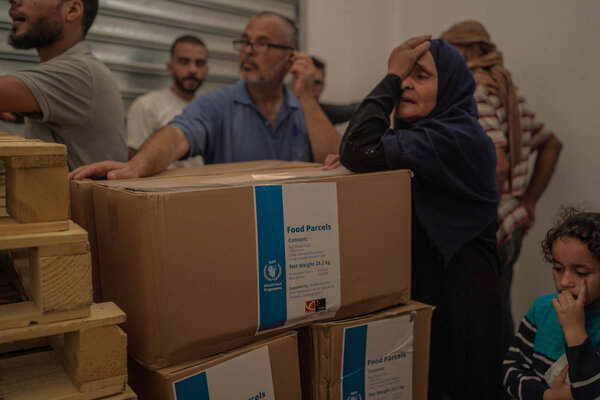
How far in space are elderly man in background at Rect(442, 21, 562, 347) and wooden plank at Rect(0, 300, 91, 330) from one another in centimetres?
198

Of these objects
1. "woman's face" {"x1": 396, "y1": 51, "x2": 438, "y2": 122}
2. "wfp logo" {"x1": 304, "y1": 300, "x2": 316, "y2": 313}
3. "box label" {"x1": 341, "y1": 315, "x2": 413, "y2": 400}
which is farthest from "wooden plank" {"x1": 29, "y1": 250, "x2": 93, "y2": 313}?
"woman's face" {"x1": 396, "y1": 51, "x2": 438, "y2": 122}

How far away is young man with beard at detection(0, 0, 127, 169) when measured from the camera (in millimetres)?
1568

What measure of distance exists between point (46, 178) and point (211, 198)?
306mm

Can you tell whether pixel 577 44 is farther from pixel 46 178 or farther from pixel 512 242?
pixel 46 178

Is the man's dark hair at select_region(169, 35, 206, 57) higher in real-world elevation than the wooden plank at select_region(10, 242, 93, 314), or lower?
higher

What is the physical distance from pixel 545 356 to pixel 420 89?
793 millimetres

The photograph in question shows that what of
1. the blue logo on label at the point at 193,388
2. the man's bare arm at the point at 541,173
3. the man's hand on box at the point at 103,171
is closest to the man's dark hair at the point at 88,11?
the man's hand on box at the point at 103,171

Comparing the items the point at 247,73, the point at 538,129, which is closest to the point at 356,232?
the point at 247,73

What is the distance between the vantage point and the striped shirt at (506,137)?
7.91 ft

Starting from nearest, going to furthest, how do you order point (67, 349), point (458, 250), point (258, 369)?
point (67, 349) < point (258, 369) < point (458, 250)

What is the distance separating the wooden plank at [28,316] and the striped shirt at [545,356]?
3.43 feet

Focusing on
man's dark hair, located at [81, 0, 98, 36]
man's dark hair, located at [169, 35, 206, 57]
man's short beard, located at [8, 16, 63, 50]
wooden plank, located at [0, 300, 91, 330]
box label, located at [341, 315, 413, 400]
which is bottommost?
box label, located at [341, 315, 413, 400]

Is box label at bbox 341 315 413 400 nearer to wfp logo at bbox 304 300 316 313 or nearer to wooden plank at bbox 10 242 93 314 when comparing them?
wfp logo at bbox 304 300 316 313

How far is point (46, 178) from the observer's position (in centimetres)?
89
